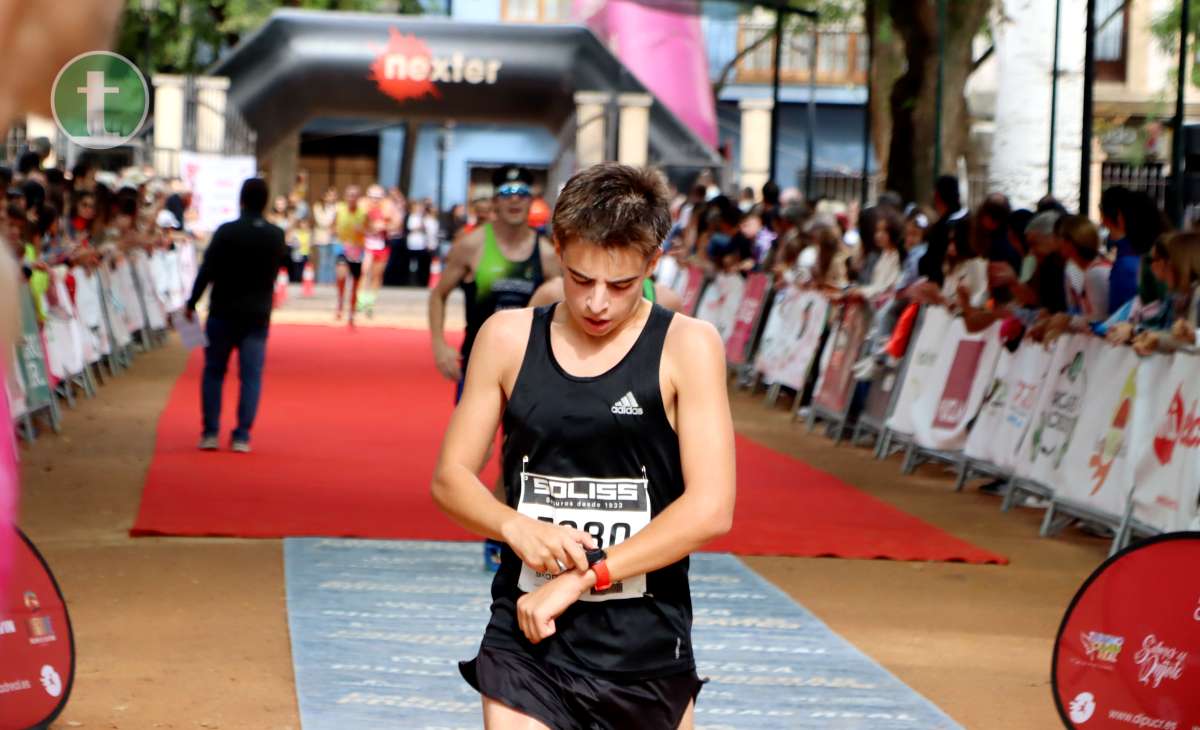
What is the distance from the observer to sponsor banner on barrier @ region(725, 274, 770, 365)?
21.0 m

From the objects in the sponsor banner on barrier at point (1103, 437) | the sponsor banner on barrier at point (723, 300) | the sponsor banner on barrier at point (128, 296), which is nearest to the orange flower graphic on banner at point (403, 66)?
the sponsor banner on barrier at point (128, 296)

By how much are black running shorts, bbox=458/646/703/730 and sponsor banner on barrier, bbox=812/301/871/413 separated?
41.4 feet

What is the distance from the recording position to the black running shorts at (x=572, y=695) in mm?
3801

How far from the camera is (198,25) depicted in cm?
4225

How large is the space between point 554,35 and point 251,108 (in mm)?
5385

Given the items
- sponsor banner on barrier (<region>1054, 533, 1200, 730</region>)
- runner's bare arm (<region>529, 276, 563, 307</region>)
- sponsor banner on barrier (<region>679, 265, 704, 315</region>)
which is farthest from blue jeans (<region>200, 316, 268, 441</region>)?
sponsor banner on barrier (<region>679, 265, 704, 315</region>)

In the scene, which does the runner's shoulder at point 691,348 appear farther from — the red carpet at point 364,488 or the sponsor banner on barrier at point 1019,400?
the sponsor banner on barrier at point 1019,400

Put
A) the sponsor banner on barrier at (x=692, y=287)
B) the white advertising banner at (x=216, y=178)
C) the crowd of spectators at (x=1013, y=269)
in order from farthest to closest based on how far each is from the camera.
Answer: the white advertising banner at (x=216, y=178) → the sponsor banner on barrier at (x=692, y=287) → the crowd of spectators at (x=1013, y=269)

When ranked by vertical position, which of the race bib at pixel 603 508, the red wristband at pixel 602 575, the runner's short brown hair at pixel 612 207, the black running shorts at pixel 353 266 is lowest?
the black running shorts at pixel 353 266

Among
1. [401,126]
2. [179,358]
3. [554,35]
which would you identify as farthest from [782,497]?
[401,126]

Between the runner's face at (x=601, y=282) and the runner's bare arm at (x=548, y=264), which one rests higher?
the runner's face at (x=601, y=282)

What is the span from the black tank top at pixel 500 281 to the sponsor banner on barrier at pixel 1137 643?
4293 millimetres

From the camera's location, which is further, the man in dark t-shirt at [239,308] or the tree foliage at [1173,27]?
the tree foliage at [1173,27]

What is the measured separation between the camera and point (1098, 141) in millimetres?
42250
